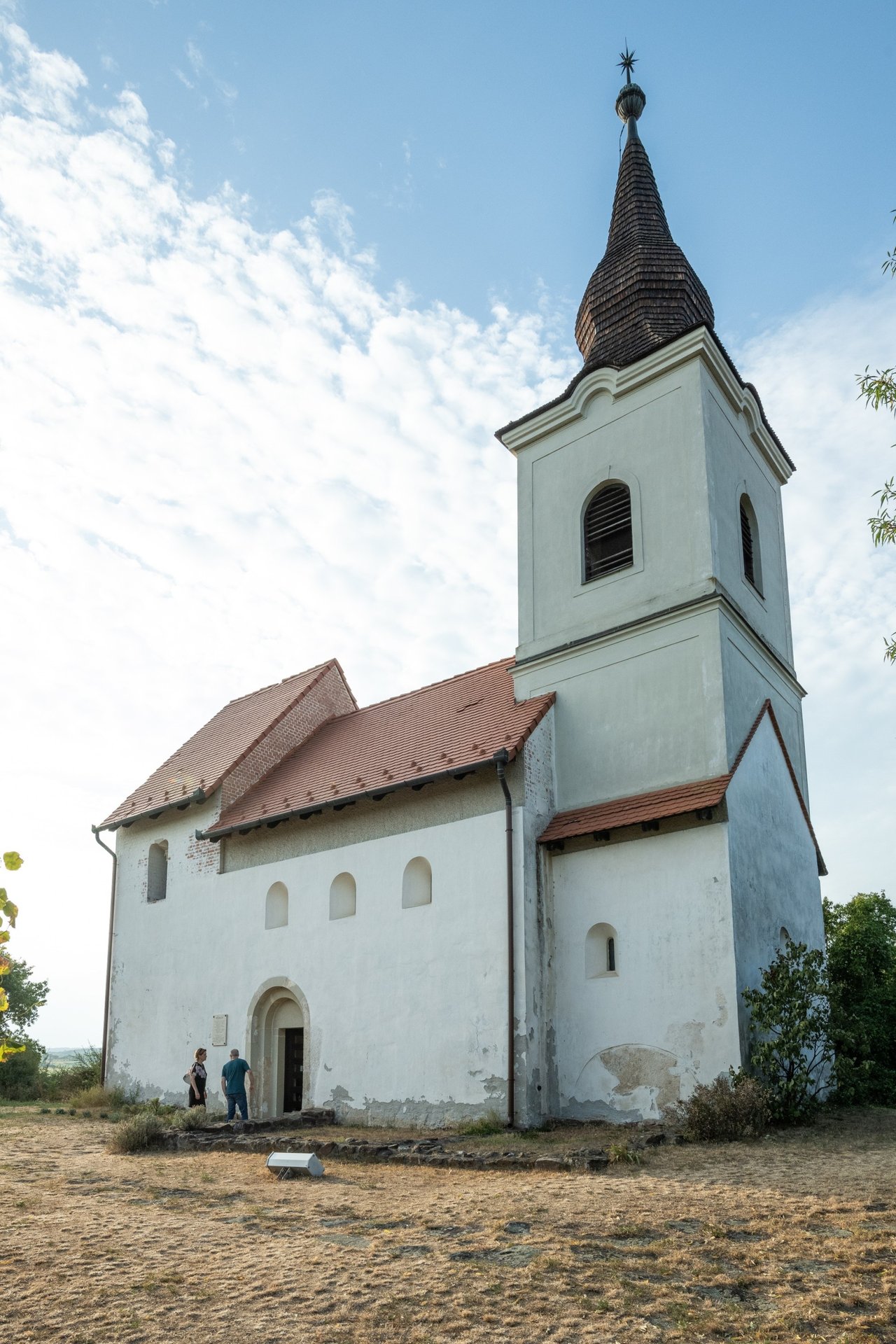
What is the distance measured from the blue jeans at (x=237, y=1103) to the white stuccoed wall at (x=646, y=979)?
4868mm

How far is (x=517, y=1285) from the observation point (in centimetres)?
601

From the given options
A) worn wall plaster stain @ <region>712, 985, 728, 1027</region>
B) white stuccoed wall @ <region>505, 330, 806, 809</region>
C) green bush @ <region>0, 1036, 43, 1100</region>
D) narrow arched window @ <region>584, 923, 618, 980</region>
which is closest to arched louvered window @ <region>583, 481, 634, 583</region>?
white stuccoed wall @ <region>505, 330, 806, 809</region>

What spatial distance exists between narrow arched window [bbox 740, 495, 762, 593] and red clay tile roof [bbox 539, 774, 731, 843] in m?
4.64

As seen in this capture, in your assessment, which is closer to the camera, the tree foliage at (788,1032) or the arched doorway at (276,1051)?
the tree foliage at (788,1032)

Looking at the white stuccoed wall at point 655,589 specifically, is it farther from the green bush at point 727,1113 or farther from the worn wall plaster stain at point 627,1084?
the green bush at point 727,1113

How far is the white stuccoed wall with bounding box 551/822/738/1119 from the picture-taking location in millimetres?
13203

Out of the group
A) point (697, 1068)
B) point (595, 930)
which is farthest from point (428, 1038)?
point (697, 1068)

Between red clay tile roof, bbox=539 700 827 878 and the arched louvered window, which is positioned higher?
the arched louvered window

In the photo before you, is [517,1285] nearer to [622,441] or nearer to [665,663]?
[665,663]

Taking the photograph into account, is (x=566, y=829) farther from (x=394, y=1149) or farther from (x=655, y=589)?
(x=394, y=1149)

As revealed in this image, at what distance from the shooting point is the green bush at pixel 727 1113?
11.4 m

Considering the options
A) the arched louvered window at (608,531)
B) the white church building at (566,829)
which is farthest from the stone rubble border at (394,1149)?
the arched louvered window at (608,531)

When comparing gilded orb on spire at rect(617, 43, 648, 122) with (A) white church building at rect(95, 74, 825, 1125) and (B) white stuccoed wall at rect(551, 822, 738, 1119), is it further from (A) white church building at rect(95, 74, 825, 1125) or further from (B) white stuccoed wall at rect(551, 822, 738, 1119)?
(B) white stuccoed wall at rect(551, 822, 738, 1119)

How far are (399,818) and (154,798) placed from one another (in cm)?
725
